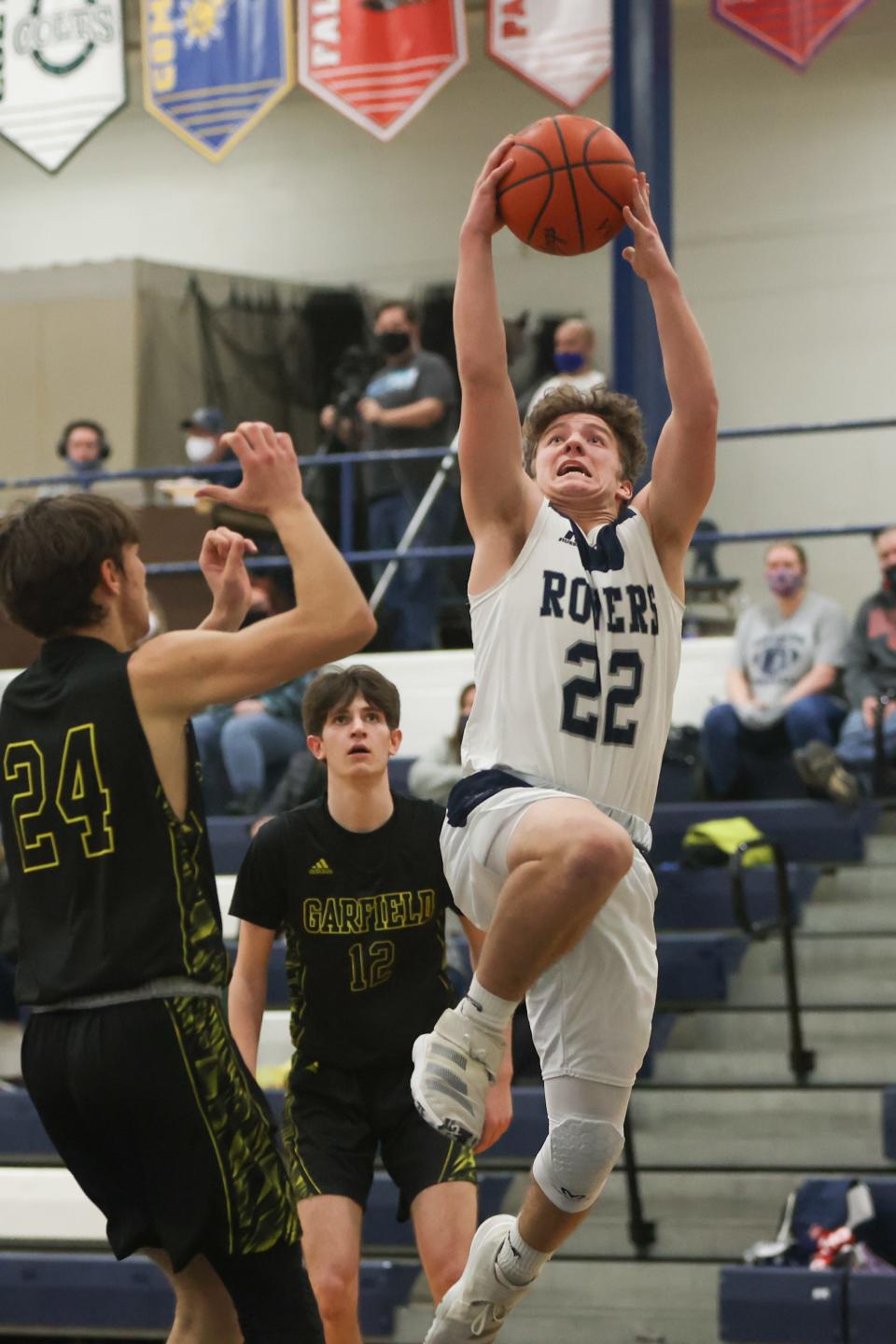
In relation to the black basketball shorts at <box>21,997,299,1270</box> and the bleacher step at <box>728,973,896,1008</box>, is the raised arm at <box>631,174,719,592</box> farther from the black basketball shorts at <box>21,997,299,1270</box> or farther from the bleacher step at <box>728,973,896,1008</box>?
the bleacher step at <box>728,973,896,1008</box>

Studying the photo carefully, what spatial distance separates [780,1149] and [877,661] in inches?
100

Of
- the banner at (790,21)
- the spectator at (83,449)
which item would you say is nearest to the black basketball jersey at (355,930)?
the banner at (790,21)

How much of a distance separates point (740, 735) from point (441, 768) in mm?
1418

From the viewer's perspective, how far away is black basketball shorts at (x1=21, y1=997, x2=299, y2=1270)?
3.27 metres

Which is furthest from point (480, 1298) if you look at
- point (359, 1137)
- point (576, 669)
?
point (576, 669)

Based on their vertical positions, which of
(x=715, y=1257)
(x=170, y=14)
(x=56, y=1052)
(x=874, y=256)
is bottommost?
(x=715, y=1257)

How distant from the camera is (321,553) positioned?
3.29 metres

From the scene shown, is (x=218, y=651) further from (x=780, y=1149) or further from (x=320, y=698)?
(x=780, y=1149)

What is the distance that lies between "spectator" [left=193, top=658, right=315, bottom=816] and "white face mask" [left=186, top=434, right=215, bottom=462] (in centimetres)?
335

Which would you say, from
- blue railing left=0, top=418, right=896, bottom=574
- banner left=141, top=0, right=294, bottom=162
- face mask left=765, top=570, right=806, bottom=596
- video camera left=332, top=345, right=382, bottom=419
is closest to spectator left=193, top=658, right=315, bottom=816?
blue railing left=0, top=418, right=896, bottom=574

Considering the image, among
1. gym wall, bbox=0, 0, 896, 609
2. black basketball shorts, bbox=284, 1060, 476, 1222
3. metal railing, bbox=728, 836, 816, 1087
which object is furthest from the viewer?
gym wall, bbox=0, 0, 896, 609

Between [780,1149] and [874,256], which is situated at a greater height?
[874,256]

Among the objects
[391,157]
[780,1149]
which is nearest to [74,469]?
[391,157]

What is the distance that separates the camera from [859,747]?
845 centimetres
